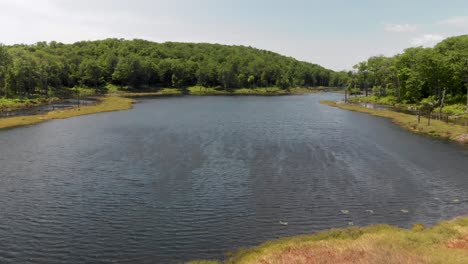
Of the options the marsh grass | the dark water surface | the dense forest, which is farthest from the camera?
the dense forest

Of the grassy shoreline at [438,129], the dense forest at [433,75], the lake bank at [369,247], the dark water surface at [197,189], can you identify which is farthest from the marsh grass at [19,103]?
the dense forest at [433,75]

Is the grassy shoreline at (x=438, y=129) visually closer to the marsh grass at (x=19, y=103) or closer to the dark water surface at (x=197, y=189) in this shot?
the dark water surface at (x=197, y=189)

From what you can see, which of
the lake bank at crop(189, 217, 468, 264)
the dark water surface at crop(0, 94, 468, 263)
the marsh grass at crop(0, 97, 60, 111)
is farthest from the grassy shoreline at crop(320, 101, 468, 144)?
the marsh grass at crop(0, 97, 60, 111)

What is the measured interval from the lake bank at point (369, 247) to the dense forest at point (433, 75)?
291ft

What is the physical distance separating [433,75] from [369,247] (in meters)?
122

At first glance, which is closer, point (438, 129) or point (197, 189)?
point (197, 189)

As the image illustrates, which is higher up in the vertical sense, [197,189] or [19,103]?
[19,103]

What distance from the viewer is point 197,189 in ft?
145

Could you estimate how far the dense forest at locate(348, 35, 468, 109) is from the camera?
4956 inches

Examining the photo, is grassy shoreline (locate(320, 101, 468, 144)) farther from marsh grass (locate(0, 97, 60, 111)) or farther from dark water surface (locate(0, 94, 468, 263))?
marsh grass (locate(0, 97, 60, 111))

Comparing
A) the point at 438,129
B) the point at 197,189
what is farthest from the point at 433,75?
the point at 197,189

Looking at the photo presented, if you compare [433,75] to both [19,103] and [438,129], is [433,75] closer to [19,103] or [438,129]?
[438,129]

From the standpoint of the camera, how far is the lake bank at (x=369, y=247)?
26.9 m

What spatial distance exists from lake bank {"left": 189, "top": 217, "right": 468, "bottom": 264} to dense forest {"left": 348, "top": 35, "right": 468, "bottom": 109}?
88.8 meters
